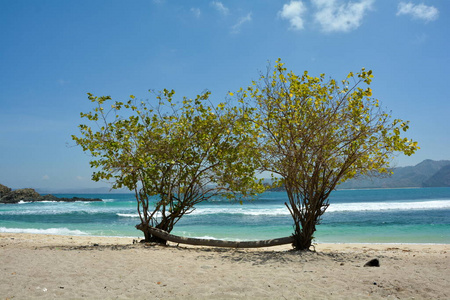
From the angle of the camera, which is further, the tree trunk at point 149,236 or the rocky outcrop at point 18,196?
the rocky outcrop at point 18,196

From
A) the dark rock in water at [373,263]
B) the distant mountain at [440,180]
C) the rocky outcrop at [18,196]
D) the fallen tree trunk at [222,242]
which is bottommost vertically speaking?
the dark rock in water at [373,263]

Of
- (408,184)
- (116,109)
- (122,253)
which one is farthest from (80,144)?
(408,184)

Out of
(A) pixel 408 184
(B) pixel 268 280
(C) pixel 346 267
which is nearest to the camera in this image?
(B) pixel 268 280

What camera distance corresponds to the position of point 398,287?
548 cm

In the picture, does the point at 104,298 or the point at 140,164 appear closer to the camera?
the point at 104,298

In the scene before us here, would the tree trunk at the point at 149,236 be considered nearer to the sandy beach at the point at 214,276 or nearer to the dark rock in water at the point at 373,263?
the sandy beach at the point at 214,276

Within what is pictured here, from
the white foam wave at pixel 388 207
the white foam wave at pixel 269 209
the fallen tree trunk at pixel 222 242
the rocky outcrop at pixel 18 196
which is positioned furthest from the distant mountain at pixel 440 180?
the fallen tree trunk at pixel 222 242

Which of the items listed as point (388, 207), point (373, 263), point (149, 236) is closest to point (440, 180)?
point (388, 207)

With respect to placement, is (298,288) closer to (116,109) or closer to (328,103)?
(328,103)

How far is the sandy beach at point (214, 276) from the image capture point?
5.21 m

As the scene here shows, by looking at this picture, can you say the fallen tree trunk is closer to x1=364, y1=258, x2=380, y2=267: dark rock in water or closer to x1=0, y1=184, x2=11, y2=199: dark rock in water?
x1=364, y1=258, x2=380, y2=267: dark rock in water

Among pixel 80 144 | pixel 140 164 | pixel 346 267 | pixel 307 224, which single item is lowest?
pixel 346 267

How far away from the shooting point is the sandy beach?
17.1 ft

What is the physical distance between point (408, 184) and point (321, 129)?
186 metres
